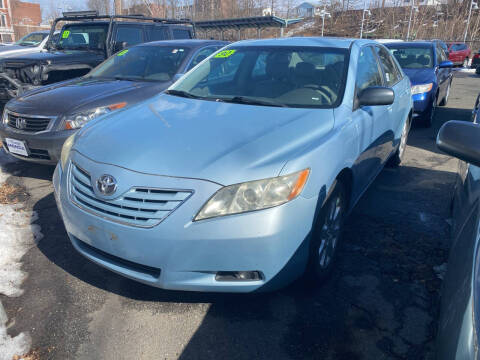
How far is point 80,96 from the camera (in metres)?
4.50

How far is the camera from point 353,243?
330 cm

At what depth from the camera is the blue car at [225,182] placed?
6.66 ft

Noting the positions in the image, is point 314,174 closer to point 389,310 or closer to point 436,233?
point 389,310

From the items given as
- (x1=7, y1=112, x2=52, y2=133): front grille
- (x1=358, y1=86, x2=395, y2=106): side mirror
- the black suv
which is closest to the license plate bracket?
(x1=7, y1=112, x2=52, y2=133): front grille

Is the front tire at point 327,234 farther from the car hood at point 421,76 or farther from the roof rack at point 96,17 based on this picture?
the roof rack at point 96,17

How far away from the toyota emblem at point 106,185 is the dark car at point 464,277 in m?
1.71

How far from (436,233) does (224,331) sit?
2.27 m

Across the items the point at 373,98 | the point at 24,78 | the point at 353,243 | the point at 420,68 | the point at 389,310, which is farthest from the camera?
the point at 420,68

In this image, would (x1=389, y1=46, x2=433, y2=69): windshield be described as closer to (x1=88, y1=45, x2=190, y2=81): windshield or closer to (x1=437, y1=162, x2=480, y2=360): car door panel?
(x1=88, y1=45, x2=190, y2=81): windshield

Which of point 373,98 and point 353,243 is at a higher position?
point 373,98

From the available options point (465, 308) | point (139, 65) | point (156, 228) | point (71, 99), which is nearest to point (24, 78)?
point (139, 65)

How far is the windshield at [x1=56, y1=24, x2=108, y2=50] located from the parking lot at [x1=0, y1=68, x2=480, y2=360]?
518 cm

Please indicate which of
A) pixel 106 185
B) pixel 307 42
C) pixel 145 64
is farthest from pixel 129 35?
pixel 106 185

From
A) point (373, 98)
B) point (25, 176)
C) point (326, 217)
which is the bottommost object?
point (25, 176)
